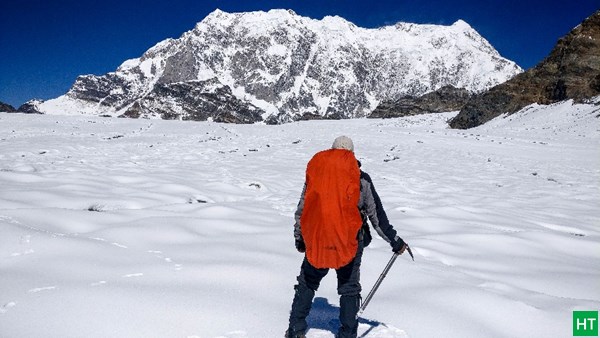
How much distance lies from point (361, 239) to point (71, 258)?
3.11 m

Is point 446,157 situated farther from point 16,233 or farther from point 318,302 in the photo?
point 16,233

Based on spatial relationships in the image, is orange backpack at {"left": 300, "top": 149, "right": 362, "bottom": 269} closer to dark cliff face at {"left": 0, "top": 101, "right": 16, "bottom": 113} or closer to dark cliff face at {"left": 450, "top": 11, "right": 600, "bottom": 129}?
dark cliff face at {"left": 450, "top": 11, "right": 600, "bottom": 129}

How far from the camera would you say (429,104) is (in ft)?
321

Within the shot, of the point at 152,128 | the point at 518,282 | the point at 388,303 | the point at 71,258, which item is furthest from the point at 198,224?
the point at 152,128

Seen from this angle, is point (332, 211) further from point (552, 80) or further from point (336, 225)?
point (552, 80)

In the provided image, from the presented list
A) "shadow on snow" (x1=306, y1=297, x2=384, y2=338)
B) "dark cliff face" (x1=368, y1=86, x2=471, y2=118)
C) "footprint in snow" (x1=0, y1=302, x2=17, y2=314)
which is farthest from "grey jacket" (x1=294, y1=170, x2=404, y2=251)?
"dark cliff face" (x1=368, y1=86, x2=471, y2=118)

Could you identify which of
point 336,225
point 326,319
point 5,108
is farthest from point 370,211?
point 5,108

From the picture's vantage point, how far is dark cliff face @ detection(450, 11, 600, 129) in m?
41.9

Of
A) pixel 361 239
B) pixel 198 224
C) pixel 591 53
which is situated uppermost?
pixel 591 53

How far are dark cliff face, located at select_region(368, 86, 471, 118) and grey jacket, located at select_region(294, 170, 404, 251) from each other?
8935 cm

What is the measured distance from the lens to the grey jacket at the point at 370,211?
354cm

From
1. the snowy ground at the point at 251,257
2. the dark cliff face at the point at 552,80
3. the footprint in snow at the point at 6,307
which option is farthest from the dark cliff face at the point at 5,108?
the footprint in snow at the point at 6,307

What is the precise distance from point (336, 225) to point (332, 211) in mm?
117

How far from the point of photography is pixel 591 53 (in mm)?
44406
